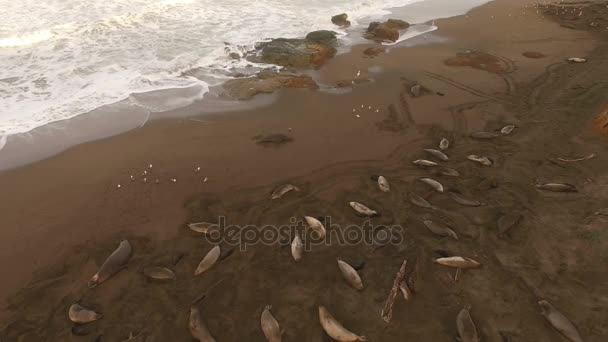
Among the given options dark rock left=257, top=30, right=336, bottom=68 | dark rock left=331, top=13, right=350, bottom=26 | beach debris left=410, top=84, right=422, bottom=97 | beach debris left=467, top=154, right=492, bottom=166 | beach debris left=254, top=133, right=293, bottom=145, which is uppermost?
dark rock left=331, top=13, right=350, bottom=26

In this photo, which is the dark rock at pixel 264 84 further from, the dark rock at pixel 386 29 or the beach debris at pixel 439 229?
the beach debris at pixel 439 229

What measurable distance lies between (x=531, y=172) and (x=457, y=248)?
144 inches

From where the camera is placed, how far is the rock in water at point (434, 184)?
8547mm

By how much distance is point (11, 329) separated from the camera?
595cm

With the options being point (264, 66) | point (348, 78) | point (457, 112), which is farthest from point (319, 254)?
point (264, 66)

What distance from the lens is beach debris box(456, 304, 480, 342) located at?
561cm

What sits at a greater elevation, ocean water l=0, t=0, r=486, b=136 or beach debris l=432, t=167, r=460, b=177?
ocean water l=0, t=0, r=486, b=136

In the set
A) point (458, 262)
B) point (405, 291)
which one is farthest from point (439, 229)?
point (405, 291)

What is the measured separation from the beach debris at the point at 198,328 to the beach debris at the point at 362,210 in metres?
3.95

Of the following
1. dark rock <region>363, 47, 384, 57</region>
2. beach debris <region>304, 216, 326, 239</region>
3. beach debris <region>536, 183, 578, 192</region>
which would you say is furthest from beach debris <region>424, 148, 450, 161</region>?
dark rock <region>363, 47, 384, 57</region>

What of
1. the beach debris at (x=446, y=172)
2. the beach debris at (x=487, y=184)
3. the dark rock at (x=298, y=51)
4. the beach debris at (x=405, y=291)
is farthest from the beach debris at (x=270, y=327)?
the dark rock at (x=298, y=51)

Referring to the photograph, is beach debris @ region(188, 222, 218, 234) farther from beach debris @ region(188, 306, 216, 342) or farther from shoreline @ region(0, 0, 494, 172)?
shoreline @ region(0, 0, 494, 172)

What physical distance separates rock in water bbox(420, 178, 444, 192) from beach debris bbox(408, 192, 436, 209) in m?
0.54

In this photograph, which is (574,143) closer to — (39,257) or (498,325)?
(498,325)
